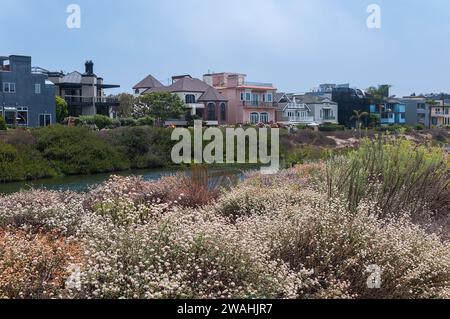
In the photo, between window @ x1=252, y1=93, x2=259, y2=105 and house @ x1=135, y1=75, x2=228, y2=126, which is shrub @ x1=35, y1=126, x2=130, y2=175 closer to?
house @ x1=135, y1=75, x2=228, y2=126

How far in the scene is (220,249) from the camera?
206 inches

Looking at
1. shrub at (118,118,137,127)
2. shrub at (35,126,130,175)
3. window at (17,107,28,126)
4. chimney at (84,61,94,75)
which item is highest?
chimney at (84,61,94,75)

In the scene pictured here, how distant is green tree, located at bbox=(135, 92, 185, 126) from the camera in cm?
5203

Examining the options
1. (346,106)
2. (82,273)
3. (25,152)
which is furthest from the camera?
(346,106)

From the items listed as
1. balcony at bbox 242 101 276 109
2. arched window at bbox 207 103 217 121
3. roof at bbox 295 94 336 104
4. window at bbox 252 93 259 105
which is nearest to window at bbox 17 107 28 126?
arched window at bbox 207 103 217 121

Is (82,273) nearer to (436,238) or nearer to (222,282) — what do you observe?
(222,282)

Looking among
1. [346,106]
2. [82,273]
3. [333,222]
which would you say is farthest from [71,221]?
[346,106]

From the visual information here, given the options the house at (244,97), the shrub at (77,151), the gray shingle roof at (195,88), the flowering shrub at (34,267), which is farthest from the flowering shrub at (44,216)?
the house at (244,97)

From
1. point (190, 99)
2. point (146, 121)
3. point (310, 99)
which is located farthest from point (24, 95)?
point (310, 99)

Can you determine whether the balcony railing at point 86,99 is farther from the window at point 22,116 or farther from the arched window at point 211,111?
the arched window at point 211,111

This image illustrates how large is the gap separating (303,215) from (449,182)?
5868 mm

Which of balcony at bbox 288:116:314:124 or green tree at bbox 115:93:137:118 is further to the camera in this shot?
balcony at bbox 288:116:314:124

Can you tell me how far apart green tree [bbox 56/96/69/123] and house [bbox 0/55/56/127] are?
2.59m
